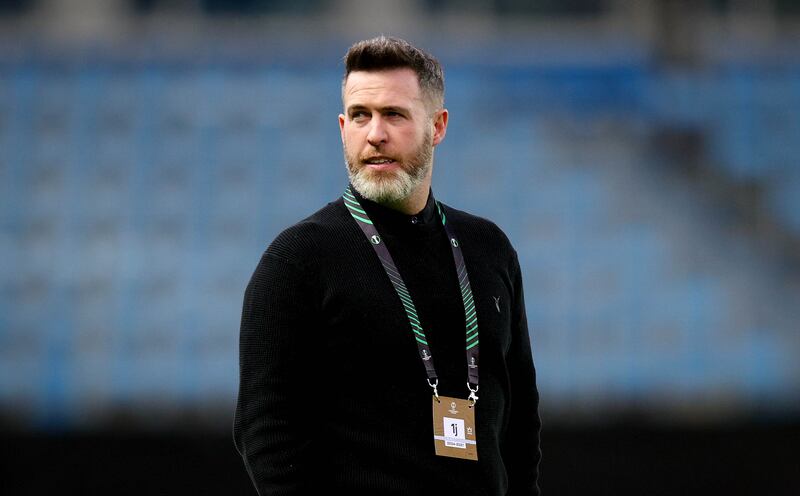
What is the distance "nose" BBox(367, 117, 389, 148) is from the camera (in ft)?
5.64

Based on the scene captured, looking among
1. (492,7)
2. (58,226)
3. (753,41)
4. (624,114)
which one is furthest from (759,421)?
(58,226)

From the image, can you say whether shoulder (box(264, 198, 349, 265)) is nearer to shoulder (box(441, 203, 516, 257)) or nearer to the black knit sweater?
the black knit sweater

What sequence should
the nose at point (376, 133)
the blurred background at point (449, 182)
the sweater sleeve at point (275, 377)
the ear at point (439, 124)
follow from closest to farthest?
the sweater sleeve at point (275, 377) → the nose at point (376, 133) → the ear at point (439, 124) → the blurred background at point (449, 182)

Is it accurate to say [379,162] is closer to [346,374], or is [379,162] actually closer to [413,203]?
[413,203]

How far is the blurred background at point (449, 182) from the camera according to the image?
17.9ft

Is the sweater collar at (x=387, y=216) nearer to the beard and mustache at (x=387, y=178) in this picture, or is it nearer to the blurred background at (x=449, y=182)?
the beard and mustache at (x=387, y=178)

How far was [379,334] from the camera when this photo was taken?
5.45 feet

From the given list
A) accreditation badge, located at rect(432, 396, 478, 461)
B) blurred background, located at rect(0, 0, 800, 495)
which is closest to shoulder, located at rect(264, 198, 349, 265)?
accreditation badge, located at rect(432, 396, 478, 461)

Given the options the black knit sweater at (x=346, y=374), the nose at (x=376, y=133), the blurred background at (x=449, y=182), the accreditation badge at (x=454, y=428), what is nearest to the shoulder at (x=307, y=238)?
the black knit sweater at (x=346, y=374)

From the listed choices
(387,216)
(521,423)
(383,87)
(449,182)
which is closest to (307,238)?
(387,216)

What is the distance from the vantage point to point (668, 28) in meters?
6.18

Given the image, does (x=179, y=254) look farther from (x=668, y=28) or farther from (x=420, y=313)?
(x=420, y=313)

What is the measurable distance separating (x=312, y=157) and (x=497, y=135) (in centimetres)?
97

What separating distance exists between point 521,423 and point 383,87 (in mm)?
599
